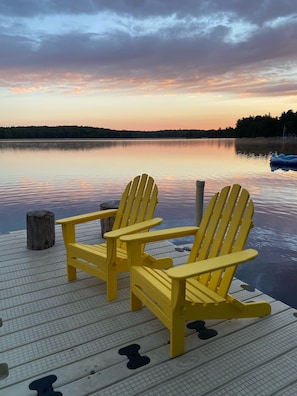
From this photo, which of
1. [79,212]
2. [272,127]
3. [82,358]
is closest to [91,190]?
[79,212]

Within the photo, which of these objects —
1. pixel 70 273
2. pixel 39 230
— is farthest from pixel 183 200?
pixel 70 273

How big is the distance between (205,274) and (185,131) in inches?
2594

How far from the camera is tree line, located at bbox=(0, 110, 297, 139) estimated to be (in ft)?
158

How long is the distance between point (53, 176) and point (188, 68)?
311 inches

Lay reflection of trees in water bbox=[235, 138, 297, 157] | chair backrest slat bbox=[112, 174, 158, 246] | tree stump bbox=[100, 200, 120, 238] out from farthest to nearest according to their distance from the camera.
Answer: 1. reflection of trees in water bbox=[235, 138, 297, 157]
2. tree stump bbox=[100, 200, 120, 238]
3. chair backrest slat bbox=[112, 174, 158, 246]

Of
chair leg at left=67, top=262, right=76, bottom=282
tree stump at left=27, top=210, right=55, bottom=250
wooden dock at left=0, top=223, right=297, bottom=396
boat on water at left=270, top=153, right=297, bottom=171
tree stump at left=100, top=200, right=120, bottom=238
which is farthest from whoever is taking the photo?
boat on water at left=270, top=153, right=297, bottom=171

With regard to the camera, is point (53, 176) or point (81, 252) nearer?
point (81, 252)

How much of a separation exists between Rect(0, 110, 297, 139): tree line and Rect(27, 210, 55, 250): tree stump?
46.8 m

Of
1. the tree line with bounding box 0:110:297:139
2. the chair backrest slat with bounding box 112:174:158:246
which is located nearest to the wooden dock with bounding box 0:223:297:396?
the chair backrest slat with bounding box 112:174:158:246

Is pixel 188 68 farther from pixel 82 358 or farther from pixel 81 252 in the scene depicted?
pixel 82 358

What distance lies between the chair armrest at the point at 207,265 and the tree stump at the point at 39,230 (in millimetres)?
2307

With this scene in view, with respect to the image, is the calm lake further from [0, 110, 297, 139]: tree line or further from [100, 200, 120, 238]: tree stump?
[0, 110, 297, 139]: tree line

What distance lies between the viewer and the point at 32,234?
3.51m

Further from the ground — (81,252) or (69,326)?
(81,252)
